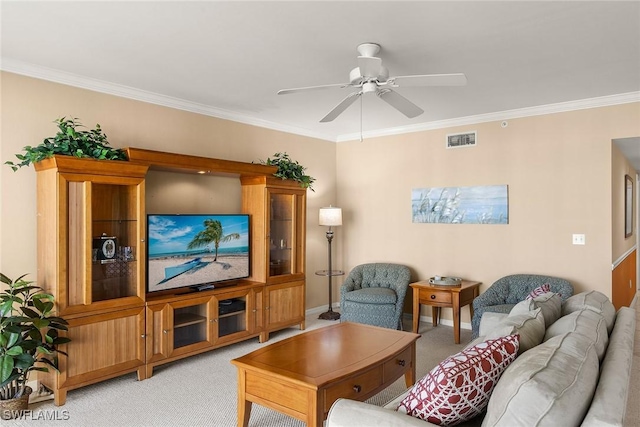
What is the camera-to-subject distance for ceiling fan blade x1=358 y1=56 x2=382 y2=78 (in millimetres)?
2527

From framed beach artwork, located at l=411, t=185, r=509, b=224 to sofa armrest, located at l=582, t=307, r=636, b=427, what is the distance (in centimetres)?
282

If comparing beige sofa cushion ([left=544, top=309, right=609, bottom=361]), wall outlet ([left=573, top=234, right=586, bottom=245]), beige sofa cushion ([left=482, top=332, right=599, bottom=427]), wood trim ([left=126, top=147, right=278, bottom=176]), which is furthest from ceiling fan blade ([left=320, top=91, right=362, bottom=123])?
wall outlet ([left=573, top=234, right=586, bottom=245])

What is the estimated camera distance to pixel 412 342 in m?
3.10

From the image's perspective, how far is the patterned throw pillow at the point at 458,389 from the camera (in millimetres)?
1587

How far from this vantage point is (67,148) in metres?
3.21

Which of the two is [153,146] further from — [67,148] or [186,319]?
[186,319]

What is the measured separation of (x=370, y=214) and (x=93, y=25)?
4.09m

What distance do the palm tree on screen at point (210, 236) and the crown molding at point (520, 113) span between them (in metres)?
1.68

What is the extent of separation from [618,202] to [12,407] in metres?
5.91

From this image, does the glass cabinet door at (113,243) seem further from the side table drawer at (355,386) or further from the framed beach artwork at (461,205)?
the framed beach artwork at (461,205)

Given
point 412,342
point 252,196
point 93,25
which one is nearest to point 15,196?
point 93,25

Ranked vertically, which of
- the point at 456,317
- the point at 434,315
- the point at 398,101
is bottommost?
the point at 434,315

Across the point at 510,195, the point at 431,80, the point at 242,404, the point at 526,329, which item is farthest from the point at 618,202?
the point at 242,404

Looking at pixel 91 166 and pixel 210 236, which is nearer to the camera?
pixel 91 166
